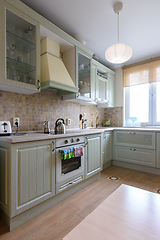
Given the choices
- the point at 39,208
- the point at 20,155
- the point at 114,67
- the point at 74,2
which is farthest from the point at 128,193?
the point at 114,67

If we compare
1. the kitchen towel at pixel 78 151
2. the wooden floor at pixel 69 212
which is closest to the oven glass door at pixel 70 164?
the kitchen towel at pixel 78 151

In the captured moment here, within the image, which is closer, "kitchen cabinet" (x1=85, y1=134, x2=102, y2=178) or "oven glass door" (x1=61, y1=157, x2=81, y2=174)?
"oven glass door" (x1=61, y1=157, x2=81, y2=174)

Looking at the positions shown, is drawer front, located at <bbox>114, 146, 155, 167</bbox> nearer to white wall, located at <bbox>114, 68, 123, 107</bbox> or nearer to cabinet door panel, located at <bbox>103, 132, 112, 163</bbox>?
cabinet door panel, located at <bbox>103, 132, 112, 163</bbox>

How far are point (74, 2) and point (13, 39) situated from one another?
100 cm

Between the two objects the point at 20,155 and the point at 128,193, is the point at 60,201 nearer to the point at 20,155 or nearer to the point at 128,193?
the point at 20,155

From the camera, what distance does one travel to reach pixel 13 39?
1.67 m

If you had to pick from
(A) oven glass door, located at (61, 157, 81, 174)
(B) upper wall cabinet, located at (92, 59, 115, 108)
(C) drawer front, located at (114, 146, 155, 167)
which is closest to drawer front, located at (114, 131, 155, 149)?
(C) drawer front, located at (114, 146, 155, 167)

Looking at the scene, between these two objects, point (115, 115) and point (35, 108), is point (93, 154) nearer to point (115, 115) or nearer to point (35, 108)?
point (35, 108)

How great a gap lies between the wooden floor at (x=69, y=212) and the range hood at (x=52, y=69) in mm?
1572

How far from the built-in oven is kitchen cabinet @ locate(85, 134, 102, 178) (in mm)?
131

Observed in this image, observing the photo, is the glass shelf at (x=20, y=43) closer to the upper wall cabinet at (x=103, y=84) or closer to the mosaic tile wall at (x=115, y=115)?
the upper wall cabinet at (x=103, y=84)

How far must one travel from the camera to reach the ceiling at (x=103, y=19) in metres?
1.95

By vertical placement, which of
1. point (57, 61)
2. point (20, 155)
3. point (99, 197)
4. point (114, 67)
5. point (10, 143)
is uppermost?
point (114, 67)

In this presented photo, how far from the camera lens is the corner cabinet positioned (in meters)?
1.52
